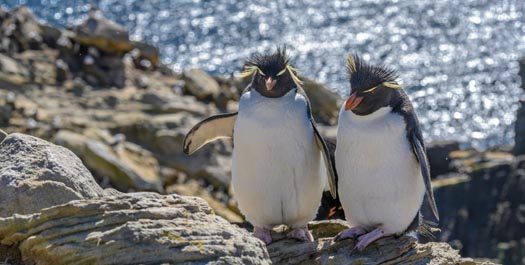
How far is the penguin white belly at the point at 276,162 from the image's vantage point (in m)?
Result: 9.61

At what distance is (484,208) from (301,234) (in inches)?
835

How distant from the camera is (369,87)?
9328mm

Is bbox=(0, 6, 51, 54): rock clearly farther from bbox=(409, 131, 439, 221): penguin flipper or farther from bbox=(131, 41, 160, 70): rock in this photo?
bbox=(409, 131, 439, 221): penguin flipper

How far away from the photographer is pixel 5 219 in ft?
26.0

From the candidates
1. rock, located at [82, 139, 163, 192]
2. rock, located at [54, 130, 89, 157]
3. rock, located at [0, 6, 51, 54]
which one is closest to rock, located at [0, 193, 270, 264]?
rock, located at [54, 130, 89, 157]

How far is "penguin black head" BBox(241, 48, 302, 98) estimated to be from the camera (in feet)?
31.7

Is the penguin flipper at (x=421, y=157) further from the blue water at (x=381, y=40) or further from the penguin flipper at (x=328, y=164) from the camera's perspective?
the blue water at (x=381, y=40)

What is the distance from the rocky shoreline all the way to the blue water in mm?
15163

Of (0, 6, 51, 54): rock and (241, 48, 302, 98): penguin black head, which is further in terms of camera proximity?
(0, 6, 51, 54): rock

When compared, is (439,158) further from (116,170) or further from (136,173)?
(116,170)

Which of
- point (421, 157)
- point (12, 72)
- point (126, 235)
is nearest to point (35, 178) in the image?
point (126, 235)

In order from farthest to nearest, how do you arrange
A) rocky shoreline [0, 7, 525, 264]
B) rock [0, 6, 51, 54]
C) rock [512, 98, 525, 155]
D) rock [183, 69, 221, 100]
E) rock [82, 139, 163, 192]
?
rock [512, 98, 525, 155], rock [0, 6, 51, 54], rock [183, 69, 221, 100], rock [82, 139, 163, 192], rocky shoreline [0, 7, 525, 264]

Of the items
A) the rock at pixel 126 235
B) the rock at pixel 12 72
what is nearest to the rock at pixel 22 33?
the rock at pixel 12 72

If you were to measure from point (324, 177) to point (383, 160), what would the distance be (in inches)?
39.4
